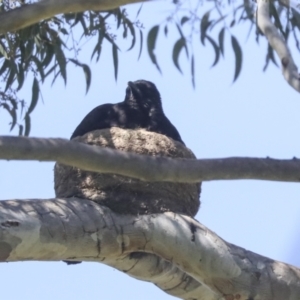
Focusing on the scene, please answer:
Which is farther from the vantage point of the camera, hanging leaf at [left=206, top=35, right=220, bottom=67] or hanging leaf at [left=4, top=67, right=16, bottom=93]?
hanging leaf at [left=4, top=67, right=16, bottom=93]

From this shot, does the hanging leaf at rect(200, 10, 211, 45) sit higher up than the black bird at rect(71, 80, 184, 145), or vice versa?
the hanging leaf at rect(200, 10, 211, 45)

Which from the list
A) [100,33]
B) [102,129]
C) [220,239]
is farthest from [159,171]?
[100,33]

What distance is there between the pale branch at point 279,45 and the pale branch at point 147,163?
64 cm

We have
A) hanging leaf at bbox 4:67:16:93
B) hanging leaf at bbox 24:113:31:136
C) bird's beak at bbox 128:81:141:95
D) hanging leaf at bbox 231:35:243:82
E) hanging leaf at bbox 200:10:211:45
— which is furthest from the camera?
bird's beak at bbox 128:81:141:95

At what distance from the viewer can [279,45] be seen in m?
2.98

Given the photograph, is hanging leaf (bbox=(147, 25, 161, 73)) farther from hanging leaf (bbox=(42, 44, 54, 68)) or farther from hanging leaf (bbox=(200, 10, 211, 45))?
hanging leaf (bbox=(42, 44, 54, 68))

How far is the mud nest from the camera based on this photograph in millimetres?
3166

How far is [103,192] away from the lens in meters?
3.20

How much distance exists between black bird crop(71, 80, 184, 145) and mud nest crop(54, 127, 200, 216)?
200mm

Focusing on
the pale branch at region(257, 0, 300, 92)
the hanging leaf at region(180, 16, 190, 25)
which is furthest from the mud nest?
the pale branch at region(257, 0, 300, 92)

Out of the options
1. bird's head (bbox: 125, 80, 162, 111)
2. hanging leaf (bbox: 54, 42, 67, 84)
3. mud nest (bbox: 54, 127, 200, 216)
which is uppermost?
hanging leaf (bbox: 54, 42, 67, 84)

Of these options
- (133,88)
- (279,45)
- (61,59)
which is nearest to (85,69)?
(61,59)

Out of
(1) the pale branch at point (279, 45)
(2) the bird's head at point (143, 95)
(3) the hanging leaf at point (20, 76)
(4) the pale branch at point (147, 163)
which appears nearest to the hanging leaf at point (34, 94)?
(3) the hanging leaf at point (20, 76)

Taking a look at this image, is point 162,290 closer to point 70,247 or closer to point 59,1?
point 70,247
